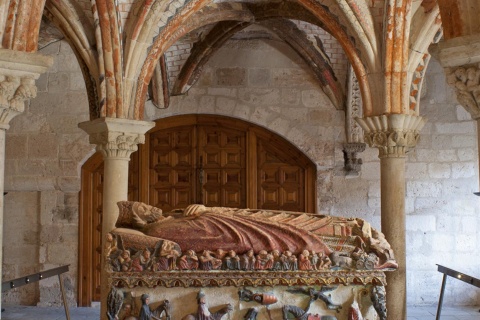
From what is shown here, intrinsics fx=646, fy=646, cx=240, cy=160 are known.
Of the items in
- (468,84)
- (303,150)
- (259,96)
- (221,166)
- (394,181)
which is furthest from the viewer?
(221,166)

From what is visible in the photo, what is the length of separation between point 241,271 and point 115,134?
114 inches

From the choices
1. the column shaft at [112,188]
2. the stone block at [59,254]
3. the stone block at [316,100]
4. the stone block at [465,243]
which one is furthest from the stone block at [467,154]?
the stone block at [59,254]

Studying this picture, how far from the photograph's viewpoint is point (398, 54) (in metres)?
6.10

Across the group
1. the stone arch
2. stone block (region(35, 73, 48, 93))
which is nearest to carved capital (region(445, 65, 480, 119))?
the stone arch

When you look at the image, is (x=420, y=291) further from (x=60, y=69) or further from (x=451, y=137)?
(x=60, y=69)

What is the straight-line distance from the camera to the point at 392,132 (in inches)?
241

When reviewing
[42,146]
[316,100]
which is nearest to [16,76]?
[42,146]

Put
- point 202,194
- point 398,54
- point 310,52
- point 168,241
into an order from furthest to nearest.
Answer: point 202,194 → point 310,52 → point 398,54 → point 168,241

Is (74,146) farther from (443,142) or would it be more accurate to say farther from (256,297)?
(256,297)

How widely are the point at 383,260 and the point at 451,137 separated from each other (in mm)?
5454

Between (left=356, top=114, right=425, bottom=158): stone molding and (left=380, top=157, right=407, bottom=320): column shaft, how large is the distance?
0.11 m

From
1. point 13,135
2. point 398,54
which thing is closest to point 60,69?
point 13,135

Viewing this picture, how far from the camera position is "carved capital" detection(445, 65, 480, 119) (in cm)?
362

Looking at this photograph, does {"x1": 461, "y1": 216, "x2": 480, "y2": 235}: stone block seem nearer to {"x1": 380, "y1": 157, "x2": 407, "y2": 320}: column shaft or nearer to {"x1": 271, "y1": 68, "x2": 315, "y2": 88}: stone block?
{"x1": 271, "y1": 68, "x2": 315, "y2": 88}: stone block
